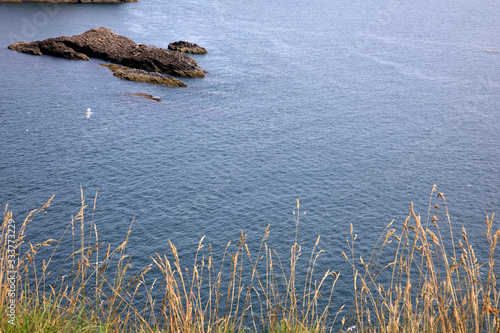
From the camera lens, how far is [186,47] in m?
117

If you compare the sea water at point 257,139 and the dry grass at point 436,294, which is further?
the sea water at point 257,139

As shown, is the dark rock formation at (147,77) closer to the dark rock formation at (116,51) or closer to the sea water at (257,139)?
the sea water at (257,139)

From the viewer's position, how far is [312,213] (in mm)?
55906

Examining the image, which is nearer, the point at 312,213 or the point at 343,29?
the point at 312,213

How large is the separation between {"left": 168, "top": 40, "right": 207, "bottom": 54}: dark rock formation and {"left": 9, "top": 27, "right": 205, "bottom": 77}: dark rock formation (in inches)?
342

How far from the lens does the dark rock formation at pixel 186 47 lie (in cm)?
11604

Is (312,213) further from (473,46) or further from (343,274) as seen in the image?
(473,46)

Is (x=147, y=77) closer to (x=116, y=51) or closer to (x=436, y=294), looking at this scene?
(x=116, y=51)

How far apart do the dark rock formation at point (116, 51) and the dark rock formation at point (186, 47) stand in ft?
28.5

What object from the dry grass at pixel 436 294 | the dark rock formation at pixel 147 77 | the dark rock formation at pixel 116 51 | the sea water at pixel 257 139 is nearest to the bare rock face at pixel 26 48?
the dark rock formation at pixel 116 51

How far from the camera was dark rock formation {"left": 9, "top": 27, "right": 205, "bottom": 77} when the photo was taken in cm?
10338

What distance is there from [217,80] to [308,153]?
36942 millimetres

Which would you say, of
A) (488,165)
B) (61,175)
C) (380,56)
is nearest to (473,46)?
(380,56)

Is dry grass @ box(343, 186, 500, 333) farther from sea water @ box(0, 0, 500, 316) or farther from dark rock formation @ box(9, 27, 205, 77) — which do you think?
dark rock formation @ box(9, 27, 205, 77)
